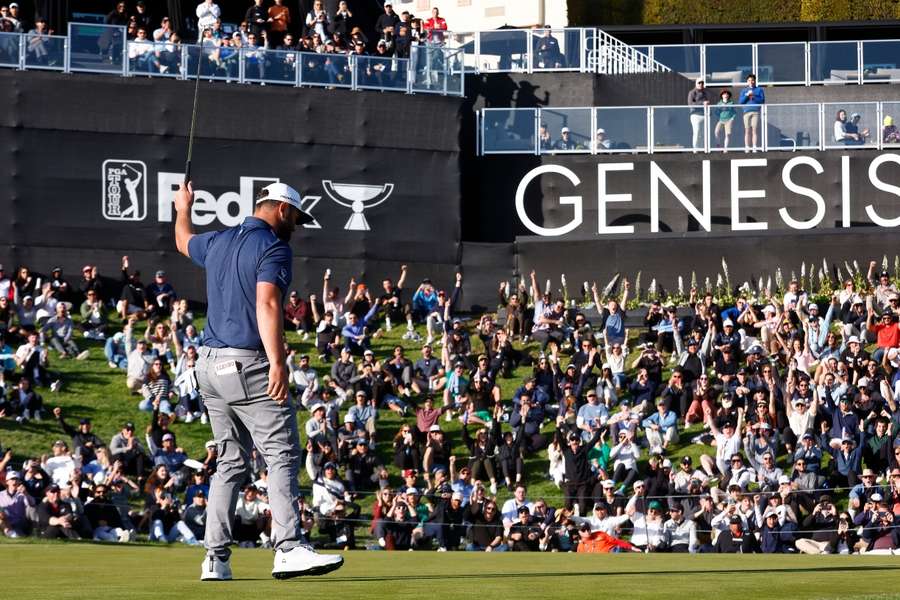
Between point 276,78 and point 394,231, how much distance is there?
434 cm

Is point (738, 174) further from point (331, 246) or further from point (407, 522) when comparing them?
point (407, 522)

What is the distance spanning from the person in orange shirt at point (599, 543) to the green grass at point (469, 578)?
7.01 meters

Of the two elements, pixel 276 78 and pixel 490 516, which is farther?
pixel 276 78

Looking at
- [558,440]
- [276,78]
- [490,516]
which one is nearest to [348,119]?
[276,78]

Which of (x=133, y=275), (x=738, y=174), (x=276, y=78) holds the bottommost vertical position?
(x=133, y=275)

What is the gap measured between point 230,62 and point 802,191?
531 inches

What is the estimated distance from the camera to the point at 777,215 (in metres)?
34.5

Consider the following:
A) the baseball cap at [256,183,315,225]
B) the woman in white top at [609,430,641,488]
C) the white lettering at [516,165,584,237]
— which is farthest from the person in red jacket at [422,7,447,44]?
the baseball cap at [256,183,315,225]

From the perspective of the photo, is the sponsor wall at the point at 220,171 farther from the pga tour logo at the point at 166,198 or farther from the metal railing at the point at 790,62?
the metal railing at the point at 790,62

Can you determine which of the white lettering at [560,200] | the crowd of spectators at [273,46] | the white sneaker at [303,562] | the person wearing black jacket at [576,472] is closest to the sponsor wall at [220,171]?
the crowd of spectators at [273,46]

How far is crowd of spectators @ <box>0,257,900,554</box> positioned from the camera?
21016mm

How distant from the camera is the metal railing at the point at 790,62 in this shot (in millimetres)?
37562

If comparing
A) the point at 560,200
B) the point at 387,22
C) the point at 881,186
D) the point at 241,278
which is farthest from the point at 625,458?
the point at 241,278

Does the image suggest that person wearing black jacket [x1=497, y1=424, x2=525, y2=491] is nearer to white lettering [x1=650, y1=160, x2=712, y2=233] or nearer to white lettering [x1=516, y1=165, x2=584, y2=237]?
white lettering [x1=516, y1=165, x2=584, y2=237]
